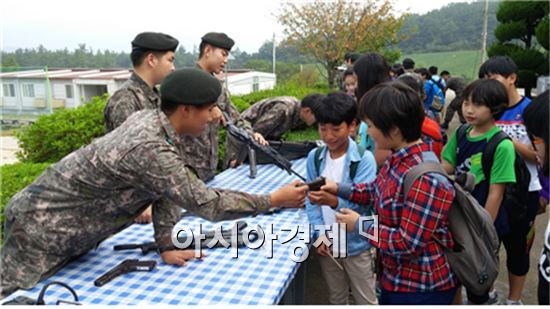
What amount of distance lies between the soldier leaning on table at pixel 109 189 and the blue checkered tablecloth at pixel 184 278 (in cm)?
15

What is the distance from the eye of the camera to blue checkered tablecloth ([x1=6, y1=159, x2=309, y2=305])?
166 centimetres

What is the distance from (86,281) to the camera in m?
1.77

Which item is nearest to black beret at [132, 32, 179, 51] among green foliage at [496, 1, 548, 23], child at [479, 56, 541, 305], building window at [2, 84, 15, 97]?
child at [479, 56, 541, 305]

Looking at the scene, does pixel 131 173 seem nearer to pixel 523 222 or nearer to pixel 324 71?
pixel 523 222

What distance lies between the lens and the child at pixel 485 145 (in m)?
2.39

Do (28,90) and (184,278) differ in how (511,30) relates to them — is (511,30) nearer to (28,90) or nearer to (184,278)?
(184,278)

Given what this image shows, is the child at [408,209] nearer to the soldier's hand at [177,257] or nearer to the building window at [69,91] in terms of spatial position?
the soldier's hand at [177,257]

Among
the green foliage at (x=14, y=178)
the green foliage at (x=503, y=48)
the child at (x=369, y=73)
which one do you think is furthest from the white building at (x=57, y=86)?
the green foliage at (x=503, y=48)

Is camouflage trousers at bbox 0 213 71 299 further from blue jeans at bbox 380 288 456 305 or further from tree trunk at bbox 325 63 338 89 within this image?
tree trunk at bbox 325 63 338 89

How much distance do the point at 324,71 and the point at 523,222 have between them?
51.0ft

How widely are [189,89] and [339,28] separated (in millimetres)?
14578

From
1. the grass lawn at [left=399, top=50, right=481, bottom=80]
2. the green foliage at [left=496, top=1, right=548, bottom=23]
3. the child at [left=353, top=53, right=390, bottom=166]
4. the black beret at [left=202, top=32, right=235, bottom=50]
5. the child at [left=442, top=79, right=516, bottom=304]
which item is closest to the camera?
the child at [left=442, top=79, right=516, bottom=304]

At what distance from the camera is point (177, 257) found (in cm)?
193

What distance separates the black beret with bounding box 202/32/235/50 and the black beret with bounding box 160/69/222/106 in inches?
65.9
